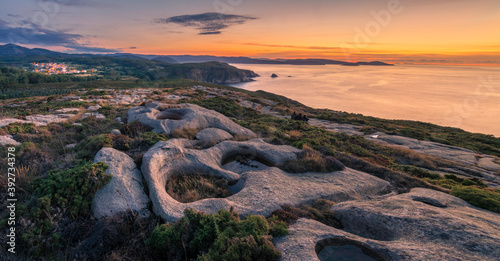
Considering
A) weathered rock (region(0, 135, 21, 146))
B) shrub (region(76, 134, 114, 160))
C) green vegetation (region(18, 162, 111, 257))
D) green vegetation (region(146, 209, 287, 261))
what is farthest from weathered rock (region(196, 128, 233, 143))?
weathered rock (region(0, 135, 21, 146))

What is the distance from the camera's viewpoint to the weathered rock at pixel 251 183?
686cm

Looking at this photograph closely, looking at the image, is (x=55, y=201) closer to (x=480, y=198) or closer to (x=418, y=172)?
(x=480, y=198)

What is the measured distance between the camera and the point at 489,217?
23.6ft

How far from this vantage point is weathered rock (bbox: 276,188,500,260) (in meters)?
5.01

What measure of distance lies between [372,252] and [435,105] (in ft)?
327

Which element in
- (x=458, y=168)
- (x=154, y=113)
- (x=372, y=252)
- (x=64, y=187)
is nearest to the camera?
(x=372, y=252)

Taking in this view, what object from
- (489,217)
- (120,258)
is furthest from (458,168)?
(120,258)

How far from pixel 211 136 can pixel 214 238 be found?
30.1 feet

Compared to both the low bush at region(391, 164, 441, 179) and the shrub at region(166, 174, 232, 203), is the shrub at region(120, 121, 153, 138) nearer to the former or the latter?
the shrub at region(166, 174, 232, 203)

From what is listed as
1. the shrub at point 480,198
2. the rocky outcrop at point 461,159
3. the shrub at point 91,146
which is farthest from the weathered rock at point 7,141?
the rocky outcrop at point 461,159

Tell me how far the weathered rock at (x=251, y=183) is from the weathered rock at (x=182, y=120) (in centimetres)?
316

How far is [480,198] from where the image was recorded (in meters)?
8.60

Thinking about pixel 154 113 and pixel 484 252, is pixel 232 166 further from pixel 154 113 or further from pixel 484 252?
pixel 154 113

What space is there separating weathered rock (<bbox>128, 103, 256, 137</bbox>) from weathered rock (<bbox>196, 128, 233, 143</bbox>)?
1663 millimetres
